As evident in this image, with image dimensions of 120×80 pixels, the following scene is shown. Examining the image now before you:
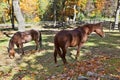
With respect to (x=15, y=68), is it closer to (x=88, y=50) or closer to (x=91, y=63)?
(x=91, y=63)

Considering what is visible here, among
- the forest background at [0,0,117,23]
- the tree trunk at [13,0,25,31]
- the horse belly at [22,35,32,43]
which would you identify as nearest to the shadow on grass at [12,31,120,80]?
the horse belly at [22,35,32,43]

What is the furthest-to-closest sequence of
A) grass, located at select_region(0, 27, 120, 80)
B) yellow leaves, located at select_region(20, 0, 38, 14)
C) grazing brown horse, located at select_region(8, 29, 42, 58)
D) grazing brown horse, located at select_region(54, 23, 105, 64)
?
yellow leaves, located at select_region(20, 0, 38, 14), grazing brown horse, located at select_region(8, 29, 42, 58), grazing brown horse, located at select_region(54, 23, 105, 64), grass, located at select_region(0, 27, 120, 80)

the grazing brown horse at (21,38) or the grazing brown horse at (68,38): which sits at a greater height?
the grazing brown horse at (68,38)

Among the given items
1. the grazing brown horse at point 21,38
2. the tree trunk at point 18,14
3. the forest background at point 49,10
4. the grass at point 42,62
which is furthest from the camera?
the forest background at point 49,10

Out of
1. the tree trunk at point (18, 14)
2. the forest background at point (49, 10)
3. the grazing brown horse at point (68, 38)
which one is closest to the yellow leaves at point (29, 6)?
the forest background at point (49, 10)

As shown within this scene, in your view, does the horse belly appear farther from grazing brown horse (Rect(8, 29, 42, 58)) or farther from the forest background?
the forest background

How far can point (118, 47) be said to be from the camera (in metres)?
18.7

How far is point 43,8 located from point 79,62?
75322mm

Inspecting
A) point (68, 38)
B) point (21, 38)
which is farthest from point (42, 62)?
point (21, 38)

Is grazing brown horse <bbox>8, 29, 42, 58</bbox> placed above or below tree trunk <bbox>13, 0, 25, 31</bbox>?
below

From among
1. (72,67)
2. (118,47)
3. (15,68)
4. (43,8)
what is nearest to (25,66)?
(15,68)

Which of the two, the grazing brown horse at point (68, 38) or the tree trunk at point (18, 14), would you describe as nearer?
the grazing brown horse at point (68, 38)

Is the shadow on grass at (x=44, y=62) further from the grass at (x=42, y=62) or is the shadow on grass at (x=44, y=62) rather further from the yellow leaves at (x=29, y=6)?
the yellow leaves at (x=29, y=6)

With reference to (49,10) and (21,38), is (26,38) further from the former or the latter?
(49,10)
